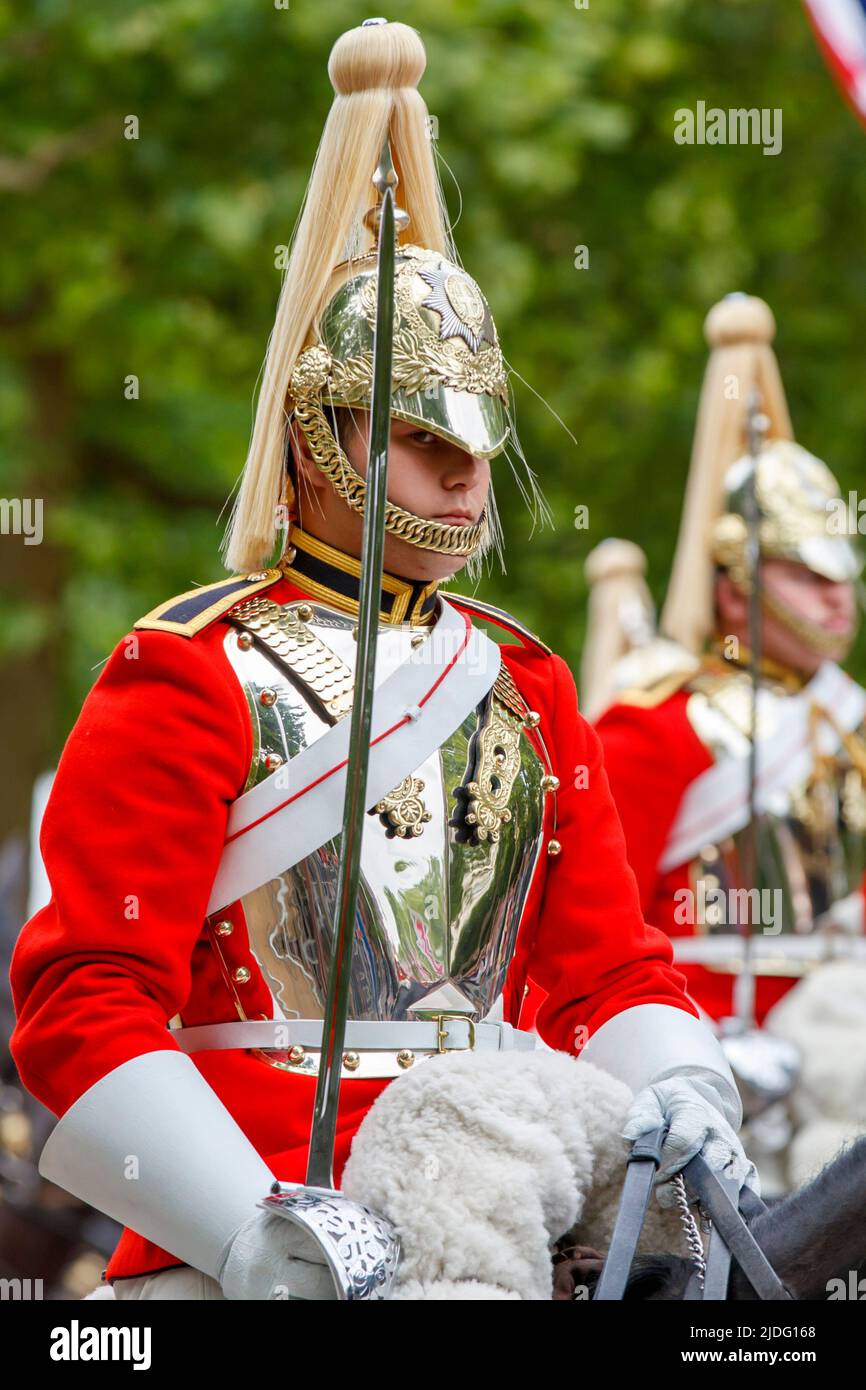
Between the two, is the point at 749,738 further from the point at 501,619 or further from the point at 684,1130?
the point at 684,1130

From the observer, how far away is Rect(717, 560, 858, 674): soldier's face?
7.44m

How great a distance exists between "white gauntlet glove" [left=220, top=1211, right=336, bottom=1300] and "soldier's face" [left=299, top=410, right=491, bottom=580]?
899 millimetres

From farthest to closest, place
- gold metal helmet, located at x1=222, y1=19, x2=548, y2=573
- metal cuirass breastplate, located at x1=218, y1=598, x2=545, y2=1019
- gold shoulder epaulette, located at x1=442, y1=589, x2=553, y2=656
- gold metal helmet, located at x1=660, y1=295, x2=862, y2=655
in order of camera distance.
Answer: gold metal helmet, located at x1=660, y1=295, x2=862, y2=655, gold shoulder epaulette, located at x1=442, y1=589, x2=553, y2=656, gold metal helmet, located at x1=222, y1=19, x2=548, y2=573, metal cuirass breastplate, located at x1=218, y1=598, x2=545, y2=1019

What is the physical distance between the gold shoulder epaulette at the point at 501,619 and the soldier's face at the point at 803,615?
13.0ft

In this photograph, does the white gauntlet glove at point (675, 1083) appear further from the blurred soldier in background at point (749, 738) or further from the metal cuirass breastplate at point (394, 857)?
the blurred soldier in background at point (749, 738)

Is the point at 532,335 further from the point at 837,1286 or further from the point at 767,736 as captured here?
the point at 837,1286

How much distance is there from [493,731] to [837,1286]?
84 cm

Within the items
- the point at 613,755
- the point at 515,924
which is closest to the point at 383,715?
the point at 515,924

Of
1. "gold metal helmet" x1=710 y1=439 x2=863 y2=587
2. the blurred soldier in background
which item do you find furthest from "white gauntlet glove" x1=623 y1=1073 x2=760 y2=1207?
"gold metal helmet" x1=710 y1=439 x2=863 y2=587

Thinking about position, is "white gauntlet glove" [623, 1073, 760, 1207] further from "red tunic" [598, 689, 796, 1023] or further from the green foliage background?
the green foliage background

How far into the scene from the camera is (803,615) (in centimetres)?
743

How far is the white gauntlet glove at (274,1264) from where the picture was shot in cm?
274

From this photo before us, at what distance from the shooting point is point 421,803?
3.21 metres
